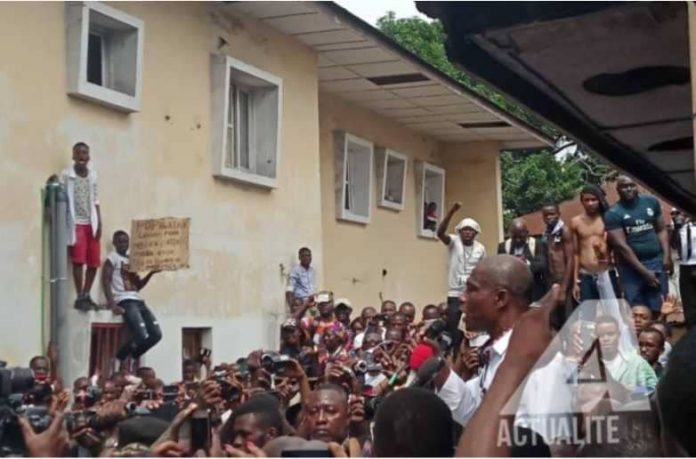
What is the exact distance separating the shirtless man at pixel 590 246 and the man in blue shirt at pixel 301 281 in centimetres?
426

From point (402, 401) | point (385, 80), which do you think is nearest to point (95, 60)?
point (385, 80)

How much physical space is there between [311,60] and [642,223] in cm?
590

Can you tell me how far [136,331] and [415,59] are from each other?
5.16 meters

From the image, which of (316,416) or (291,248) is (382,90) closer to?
(291,248)

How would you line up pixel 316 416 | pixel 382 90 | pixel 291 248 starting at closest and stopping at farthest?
pixel 316 416 → pixel 291 248 → pixel 382 90

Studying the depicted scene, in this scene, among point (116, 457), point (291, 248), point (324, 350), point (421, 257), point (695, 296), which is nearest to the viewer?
point (116, 457)

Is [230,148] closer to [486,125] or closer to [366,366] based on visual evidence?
[366,366]

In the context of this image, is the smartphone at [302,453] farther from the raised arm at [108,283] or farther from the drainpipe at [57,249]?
the raised arm at [108,283]

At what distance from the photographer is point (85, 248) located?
32.9 feet

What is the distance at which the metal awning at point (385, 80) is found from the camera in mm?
12789

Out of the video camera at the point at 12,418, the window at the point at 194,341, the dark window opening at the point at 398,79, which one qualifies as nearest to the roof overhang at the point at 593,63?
the video camera at the point at 12,418

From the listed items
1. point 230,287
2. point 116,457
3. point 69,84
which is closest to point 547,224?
point 230,287

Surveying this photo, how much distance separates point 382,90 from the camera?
630 inches

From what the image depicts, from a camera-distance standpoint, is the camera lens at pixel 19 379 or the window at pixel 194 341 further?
the window at pixel 194 341
